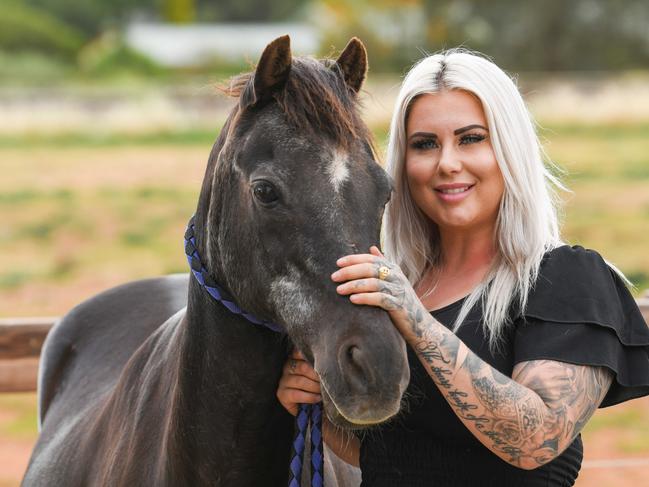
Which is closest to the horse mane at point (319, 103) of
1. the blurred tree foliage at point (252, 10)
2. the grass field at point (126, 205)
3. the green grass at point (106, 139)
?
the grass field at point (126, 205)

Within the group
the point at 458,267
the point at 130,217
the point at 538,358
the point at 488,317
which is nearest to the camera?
the point at 538,358

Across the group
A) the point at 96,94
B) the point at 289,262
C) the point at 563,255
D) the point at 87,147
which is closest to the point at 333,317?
the point at 289,262

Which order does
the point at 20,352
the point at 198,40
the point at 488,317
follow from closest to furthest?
the point at 488,317 → the point at 20,352 → the point at 198,40

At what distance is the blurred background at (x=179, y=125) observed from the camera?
9.34 m

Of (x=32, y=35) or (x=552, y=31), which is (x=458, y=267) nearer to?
(x=552, y=31)

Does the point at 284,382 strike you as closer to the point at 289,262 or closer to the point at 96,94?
the point at 289,262

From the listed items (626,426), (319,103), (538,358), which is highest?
(319,103)

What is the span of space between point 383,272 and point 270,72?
56cm

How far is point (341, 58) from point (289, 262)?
56cm

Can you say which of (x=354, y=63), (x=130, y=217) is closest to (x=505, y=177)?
(x=354, y=63)

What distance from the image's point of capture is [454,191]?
2.37 metres

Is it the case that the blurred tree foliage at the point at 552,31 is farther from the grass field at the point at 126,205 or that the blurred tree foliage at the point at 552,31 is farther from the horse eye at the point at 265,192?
the horse eye at the point at 265,192

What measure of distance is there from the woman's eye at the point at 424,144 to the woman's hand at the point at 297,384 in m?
0.62

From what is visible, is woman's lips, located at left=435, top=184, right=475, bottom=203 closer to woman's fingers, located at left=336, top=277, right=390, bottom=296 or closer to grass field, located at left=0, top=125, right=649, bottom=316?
woman's fingers, located at left=336, top=277, right=390, bottom=296
